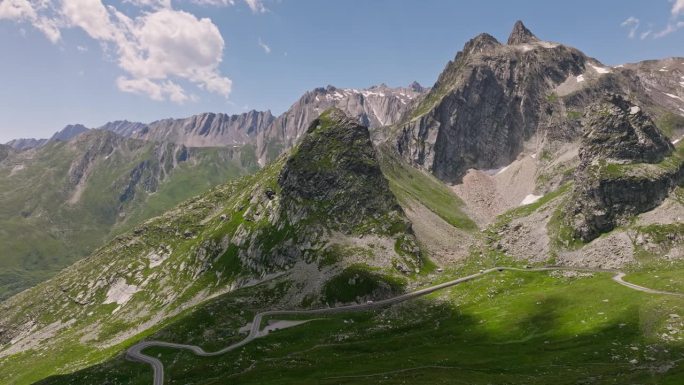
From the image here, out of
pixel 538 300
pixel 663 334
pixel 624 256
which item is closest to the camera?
pixel 663 334

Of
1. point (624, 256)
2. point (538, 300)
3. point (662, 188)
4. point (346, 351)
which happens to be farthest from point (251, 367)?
point (662, 188)

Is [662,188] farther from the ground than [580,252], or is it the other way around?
[662,188]

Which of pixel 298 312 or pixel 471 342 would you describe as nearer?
pixel 471 342

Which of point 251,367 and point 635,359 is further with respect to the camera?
point 251,367

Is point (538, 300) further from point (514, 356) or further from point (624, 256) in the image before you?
point (624, 256)

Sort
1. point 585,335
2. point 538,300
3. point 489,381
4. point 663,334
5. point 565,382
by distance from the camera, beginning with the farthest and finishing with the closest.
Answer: point 538,300
point 585,335
point 663,334
point 489,381
point 565,382

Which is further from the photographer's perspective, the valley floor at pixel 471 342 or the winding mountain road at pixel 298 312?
the winding mountain road at pixel 298 312

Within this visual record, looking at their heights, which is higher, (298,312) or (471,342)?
(471,342)

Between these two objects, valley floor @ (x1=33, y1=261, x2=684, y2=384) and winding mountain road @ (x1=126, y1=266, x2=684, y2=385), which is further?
winding mountain road @ (x1=126, y1=266, x2=684, y2=385)

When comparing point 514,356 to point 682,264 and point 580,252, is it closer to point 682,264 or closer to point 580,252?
point 682,264

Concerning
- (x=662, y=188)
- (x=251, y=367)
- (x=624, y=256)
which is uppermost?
(x=662, y=188)
